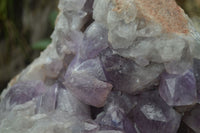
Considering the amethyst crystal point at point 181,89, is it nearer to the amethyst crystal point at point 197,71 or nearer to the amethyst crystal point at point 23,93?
the amethyst crystal point at point 197,71

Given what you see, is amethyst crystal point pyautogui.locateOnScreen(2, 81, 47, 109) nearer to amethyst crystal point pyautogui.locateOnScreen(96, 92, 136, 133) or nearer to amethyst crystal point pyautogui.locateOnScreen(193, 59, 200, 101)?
amethyst crystal point pyautogui.locateOnScreen(96, 92, 136, 133)

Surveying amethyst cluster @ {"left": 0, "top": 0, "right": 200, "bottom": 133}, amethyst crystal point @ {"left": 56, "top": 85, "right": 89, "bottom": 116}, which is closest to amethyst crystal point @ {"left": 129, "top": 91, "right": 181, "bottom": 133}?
amethyst cluster @ {"left": 0, "top": 0, "right": 200, "bottom": 133}

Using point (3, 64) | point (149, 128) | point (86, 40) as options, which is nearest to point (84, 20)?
point (86, 40)

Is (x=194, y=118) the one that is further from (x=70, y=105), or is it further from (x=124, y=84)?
(x=70, y=105)

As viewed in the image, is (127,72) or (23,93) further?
(23,93)

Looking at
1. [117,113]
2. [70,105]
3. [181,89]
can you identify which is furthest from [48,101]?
[181,89]

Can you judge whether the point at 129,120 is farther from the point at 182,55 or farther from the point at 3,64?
the point at 3,64

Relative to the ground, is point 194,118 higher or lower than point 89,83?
lower

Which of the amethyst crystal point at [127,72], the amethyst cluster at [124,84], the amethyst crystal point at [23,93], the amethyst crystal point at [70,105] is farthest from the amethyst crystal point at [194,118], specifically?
the amethyst crystal point at [23,93]
